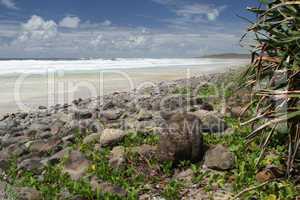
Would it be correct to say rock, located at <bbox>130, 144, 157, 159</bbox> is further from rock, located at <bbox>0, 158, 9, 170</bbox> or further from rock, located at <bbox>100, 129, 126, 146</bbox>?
rock, located at <bbox>0, 158, 9, 170</bbox>

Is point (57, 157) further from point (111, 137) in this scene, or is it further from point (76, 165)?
point (111, 137)

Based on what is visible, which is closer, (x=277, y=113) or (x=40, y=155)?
(x=277, y=113)

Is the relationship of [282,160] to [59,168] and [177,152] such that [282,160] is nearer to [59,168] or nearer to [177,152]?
[177,152]

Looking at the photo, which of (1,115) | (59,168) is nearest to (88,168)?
(59,168)

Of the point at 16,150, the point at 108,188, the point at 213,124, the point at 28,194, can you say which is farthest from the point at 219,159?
the point at 16,150

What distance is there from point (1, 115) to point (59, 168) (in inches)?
241

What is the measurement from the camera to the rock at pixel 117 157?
14.5 feet

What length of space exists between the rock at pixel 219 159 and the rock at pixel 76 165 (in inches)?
51.0

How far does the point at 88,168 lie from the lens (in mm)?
4496

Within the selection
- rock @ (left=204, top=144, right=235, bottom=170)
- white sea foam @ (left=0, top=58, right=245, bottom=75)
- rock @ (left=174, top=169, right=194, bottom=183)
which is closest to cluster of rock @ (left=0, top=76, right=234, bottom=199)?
rock @ (left=204, top=144, right=235, bottom=170)

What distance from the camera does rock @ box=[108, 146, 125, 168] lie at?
4434 mm

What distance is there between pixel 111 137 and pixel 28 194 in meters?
1.70

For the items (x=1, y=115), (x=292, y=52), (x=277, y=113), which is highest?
(x=292, y=52)

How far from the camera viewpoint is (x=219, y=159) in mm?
4125
